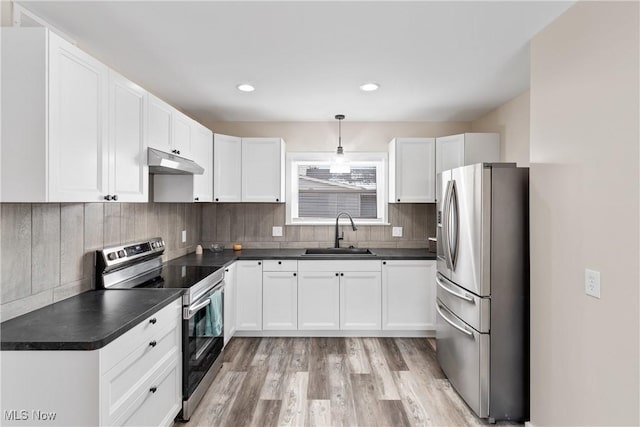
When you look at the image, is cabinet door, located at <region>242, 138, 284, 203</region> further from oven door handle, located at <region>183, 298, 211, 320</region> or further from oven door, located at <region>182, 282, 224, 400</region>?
oven door handle, located at <region>183, 298, 211, 320</region>

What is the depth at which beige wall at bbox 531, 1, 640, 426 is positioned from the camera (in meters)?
1.37

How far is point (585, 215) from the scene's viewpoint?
1.60m

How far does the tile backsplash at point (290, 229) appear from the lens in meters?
4.03

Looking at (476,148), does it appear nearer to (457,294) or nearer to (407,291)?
(407,291)

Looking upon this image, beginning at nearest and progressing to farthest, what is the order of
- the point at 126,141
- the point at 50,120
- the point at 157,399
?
the point at 50,120 → the point at 157,399 → the point at 126,141

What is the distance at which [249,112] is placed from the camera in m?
3.65

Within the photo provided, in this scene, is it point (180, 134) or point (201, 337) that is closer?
point (201, 337)

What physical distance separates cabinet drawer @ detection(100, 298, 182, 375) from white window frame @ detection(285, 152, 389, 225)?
2.15 m

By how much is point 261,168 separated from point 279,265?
1.10 meters

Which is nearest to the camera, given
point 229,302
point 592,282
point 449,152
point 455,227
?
point 592,282

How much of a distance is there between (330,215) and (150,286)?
7.66ft

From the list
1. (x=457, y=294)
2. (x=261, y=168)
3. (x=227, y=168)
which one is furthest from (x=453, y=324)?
(x=227, y=168)

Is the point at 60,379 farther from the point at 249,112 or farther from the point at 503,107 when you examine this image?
the point at 503,107

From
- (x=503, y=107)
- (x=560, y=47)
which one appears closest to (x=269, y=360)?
(x=560, y=47)
